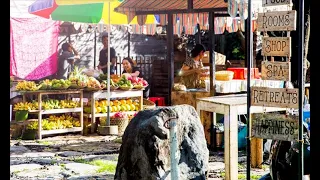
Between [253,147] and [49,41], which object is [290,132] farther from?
[49,41]

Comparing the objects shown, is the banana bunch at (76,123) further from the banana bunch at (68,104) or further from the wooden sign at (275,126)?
the wooden sign at (275,126)

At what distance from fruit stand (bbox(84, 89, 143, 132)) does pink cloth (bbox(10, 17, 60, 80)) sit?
3.58 meters

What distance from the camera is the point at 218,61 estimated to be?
16.7 m

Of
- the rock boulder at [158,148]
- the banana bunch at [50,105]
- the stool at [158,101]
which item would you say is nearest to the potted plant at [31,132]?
the banana bunch at [50,105]

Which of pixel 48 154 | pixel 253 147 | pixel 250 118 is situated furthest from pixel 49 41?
pixel 250 118

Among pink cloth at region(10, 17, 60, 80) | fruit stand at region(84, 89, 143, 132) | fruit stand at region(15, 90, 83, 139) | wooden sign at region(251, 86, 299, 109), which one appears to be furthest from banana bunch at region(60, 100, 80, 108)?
wooden sign at region(251, 86, 299, 109)

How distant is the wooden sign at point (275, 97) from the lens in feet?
15.7

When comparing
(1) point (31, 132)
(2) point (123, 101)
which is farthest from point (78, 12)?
(1) point (31, 132)

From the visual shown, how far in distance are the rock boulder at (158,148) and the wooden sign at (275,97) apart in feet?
3.69

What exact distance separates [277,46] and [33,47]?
12.1 meters

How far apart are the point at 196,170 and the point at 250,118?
44.8 inches

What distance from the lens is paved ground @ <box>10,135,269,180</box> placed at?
8445 millimetres

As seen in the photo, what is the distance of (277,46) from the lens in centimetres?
492

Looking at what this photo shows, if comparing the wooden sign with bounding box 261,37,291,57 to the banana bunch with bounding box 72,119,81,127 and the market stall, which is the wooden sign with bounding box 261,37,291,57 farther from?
the banana bunch with bounding box 72,119,81,127
